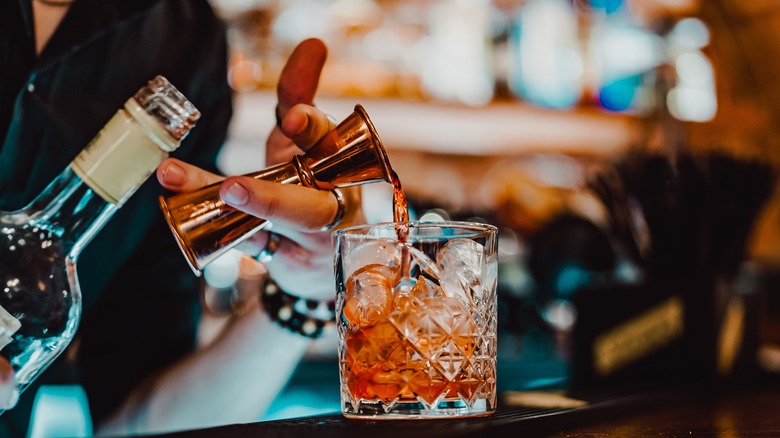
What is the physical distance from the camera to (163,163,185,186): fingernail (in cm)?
64

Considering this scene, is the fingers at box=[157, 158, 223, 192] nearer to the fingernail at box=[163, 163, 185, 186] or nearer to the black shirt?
the fingernail at box=[163, 163, 185, 186]

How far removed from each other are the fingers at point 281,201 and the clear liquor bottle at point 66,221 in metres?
0.06

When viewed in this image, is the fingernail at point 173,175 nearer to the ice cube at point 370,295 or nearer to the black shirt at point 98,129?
the ice cube at point 370,295

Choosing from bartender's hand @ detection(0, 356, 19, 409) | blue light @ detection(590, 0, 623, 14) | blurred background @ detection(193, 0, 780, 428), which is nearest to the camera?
bartender's hand @ detection(0, 356, 19, 409)

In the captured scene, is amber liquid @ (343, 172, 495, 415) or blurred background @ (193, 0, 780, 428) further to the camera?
blurred background @ (193, 0, 780, 428)

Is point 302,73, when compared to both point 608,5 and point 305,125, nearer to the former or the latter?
point 305,125

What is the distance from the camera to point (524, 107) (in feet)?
10.4

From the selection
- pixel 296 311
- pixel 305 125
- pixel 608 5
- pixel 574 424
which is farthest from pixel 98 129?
pixel 608 5

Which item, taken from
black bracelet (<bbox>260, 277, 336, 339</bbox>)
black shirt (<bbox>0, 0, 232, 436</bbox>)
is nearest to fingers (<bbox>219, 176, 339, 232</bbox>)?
black bracelet (<bbox>260, 277, 336, 339</bbox>)

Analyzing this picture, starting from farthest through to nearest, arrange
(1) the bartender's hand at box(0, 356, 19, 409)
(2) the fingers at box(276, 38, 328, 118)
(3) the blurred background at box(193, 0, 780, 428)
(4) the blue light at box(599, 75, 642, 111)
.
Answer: (4) the blue light at box(599, 75, 642, 111) → (3) the blurred background at box(193, 0, 780, 428) → (2) the fingers at box(276, 38, 328, 118) → (1) the bartender's hand at box(0, 356, 19, 409)

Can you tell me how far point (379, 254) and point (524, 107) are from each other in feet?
8.70

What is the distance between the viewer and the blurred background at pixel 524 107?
2.40 meters

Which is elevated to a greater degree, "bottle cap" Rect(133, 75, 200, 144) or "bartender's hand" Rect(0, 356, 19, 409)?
"bottle cap" Rect(133, 75, 200, 144)

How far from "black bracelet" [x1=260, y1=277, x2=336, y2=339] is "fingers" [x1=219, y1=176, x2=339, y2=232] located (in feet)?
0.90
